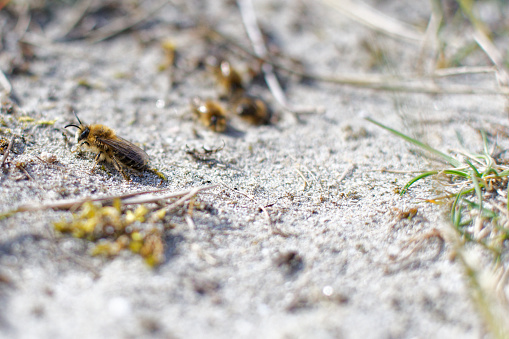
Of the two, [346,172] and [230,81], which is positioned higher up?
[230,81]

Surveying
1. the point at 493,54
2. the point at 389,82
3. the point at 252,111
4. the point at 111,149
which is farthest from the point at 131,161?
the point at 493,54

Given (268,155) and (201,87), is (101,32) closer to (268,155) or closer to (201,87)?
(201,87)

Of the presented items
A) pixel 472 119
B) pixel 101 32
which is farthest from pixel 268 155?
pixel 101 32

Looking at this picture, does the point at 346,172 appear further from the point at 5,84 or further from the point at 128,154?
the point at 5,84

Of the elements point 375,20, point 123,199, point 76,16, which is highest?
point 375,20

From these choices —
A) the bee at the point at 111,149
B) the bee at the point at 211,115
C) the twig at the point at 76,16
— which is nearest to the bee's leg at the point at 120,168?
the bee at the point at 111,149

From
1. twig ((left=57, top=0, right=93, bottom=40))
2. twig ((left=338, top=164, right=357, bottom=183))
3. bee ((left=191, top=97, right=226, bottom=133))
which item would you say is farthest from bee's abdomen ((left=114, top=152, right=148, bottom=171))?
twig ((left=57, top=0, right=93, bottom=40))

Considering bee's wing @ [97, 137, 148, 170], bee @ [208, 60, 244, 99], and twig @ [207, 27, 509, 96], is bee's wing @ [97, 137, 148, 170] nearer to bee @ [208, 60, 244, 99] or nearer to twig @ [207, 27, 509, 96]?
bee @ [208, 60, 244, 99]
